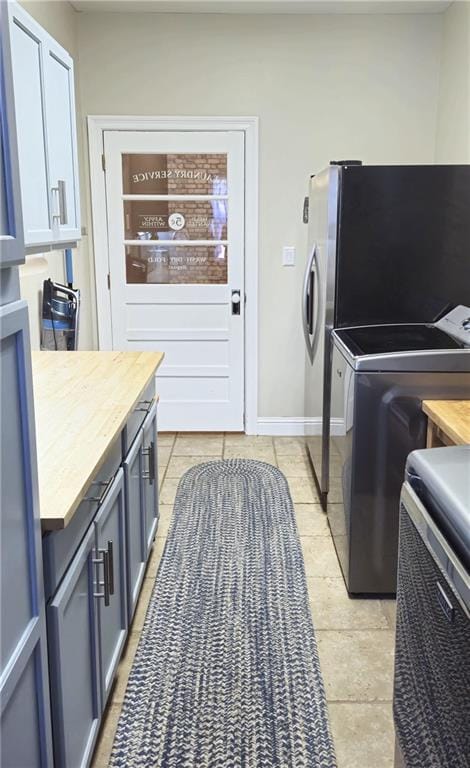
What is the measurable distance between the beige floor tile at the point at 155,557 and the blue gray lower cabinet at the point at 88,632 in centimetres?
62

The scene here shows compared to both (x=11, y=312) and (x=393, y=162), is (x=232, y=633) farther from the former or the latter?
(x=393, y=162)

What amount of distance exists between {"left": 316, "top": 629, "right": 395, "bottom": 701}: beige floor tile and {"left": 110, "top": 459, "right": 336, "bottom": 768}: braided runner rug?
0.05 metres

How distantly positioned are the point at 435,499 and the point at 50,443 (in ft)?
3.37

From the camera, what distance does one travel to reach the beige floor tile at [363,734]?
5.82ft

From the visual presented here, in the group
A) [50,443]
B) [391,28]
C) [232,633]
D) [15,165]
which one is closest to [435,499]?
[15,165]

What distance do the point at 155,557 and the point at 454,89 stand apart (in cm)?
311

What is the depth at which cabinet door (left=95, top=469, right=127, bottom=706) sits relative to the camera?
176 cm

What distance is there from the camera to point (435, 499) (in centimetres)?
121

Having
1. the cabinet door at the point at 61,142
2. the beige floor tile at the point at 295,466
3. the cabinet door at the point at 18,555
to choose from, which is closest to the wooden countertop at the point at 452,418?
the cabinet door at the point at 18,555

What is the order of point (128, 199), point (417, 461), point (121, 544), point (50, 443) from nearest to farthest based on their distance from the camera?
point (417, 461), point (50, 443), point (121, 544), point (128, 199)

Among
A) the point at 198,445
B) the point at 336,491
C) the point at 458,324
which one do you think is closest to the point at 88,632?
the point at 336,491

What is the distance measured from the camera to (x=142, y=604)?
252cm

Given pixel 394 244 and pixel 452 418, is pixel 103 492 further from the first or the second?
pixel 394 244

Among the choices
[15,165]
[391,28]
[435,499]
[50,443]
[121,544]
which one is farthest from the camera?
[391,28]
